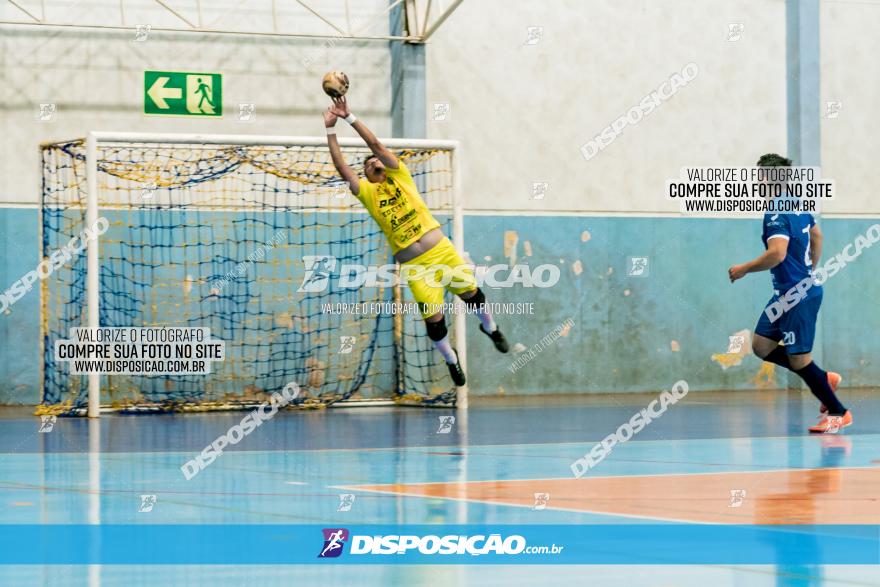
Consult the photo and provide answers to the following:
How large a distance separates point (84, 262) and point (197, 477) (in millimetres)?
8067

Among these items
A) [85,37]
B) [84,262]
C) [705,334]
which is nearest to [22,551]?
[84,262]

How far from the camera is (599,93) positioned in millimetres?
18172

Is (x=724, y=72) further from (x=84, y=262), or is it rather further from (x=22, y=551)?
(x=22, y=551)

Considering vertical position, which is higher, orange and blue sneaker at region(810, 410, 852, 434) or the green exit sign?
the green exit sign

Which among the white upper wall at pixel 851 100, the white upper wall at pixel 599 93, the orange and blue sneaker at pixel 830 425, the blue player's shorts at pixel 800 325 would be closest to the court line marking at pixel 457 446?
the orange and blue sneaker at pixel 830 425

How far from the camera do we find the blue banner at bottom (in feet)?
15.7

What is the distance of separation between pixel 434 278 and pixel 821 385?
12.0 feet

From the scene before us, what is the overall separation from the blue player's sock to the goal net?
5.60 meters

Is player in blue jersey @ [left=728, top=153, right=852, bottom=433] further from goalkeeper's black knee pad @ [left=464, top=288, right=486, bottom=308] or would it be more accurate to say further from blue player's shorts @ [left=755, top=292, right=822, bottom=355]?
goalkeeper's black knee pad @ [left=464, top=288, right=486, bottom=308]

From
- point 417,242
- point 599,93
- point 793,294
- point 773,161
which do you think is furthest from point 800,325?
point 599,93

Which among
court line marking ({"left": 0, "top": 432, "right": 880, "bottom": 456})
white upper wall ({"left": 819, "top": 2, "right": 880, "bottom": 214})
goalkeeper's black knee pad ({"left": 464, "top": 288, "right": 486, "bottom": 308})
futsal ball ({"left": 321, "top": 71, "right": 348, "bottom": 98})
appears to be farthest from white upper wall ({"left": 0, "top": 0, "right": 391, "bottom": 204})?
court line marking ({"left": 0, "top": 432, "right": 880, "bottom": 456})

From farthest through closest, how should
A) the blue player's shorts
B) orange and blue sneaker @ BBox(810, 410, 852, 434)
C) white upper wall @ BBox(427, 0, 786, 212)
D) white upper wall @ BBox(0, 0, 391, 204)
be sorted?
white upper wall @ BBox(427, 0, 786, 212) → white upper wall @ BBox(0, 0, 391, 204) → orange and blue sneaker @ BBox(810, 410, 852, 434) → the blue player's shorts

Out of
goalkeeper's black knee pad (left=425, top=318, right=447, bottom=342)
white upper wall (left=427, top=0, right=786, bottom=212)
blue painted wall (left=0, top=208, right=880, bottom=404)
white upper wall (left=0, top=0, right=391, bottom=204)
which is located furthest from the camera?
blue painted wall (left=0, top=208, right=880, bottom=404)

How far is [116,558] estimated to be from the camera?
16.0 ft
